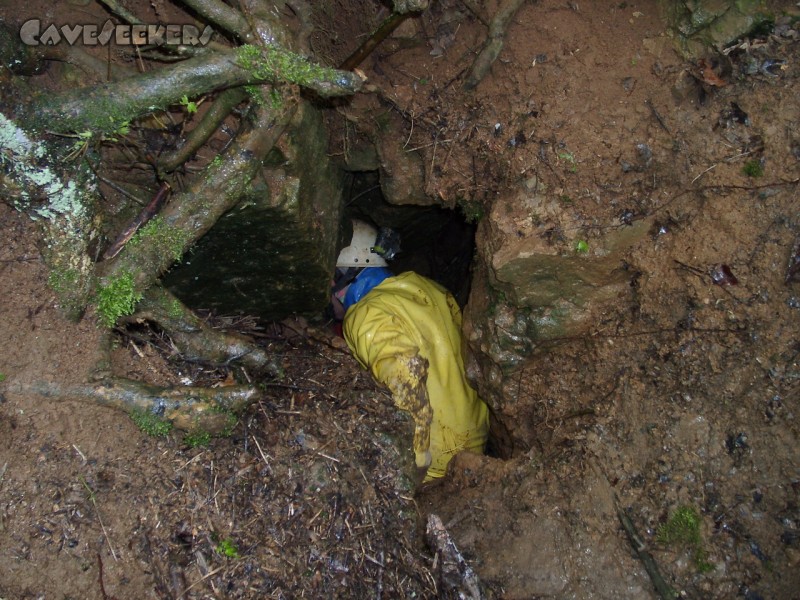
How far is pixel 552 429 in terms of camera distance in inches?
132

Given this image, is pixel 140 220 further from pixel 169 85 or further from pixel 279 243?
pixel 279 243

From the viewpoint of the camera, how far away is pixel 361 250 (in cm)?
493

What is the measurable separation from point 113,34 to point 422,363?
2.57 metres

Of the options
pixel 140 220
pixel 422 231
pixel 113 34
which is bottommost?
pixel 422 231

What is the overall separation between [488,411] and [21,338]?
295 cm

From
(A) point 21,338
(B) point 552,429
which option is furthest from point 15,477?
(B) point 552,429

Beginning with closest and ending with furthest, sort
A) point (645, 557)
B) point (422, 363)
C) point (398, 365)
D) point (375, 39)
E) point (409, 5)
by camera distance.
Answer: point (645, 557) < point (409, 5) < point (375, 39) < point (398, 365) < point (422, 363)

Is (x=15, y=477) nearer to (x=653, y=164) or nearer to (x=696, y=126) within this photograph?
(x=653, y=164)

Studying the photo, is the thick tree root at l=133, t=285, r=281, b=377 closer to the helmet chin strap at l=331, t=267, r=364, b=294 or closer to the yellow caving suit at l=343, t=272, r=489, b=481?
the yellow caving suit at l=343, t=272, r=489, b=481

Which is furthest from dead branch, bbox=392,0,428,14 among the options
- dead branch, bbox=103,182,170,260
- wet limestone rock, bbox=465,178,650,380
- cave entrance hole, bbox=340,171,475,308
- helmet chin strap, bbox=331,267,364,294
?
helmet chin strap, bbox=331,267,364,294

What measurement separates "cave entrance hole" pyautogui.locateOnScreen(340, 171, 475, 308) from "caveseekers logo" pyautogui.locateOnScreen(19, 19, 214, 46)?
1509mm

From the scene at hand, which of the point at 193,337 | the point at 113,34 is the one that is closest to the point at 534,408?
the point at 193,337

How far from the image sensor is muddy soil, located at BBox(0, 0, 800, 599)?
2488mm

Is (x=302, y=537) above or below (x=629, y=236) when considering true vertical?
below
